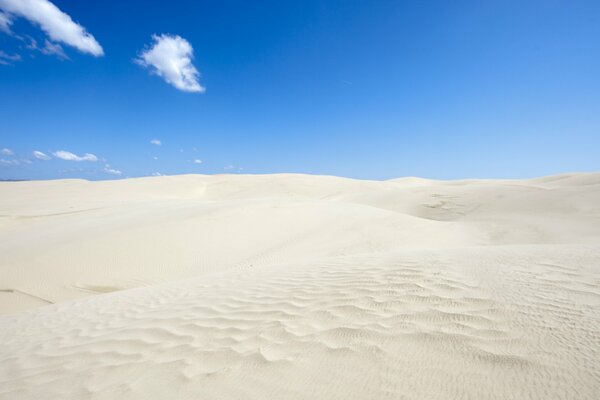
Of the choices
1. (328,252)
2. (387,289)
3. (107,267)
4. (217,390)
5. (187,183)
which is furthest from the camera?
(187,183)

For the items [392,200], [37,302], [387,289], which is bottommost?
[37,302]

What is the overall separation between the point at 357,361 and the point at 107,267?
23.4 ft

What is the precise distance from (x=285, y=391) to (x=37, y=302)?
6386 millimetres

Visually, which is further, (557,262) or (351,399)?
(557,262)

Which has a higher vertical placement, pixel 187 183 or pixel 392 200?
pixel 187 183

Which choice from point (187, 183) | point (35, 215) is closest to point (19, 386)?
point (35, 215)

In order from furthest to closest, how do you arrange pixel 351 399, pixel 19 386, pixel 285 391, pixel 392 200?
pixel 392 200
pixel 19 386
pixel 285 391
pixel 351 399

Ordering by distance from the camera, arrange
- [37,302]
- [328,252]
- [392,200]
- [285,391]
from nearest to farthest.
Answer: [285,391] → [37,302] → [328,252] → [392,200]

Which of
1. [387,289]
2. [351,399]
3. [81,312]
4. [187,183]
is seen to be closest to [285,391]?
[351,399]

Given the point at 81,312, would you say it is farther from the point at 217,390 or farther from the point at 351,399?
the point at 351,399

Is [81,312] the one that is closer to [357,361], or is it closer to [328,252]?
[357,361]

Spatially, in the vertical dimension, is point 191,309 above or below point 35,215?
below

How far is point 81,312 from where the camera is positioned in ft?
13.6

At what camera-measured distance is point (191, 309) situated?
3520 mm
